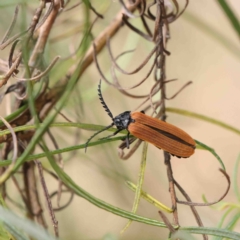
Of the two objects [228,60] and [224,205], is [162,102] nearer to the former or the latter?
[224,205]

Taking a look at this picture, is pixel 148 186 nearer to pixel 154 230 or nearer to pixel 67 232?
pixel 154 230

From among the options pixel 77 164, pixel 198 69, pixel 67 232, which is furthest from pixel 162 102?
pixel 198 69

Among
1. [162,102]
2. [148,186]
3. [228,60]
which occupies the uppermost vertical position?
[228,60]

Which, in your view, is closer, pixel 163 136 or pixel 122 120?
pixel 163 136

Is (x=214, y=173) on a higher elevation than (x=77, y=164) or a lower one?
higher

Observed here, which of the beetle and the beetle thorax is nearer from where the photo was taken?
the beetle

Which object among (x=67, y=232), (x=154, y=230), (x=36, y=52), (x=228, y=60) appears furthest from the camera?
(x=228, y=60)

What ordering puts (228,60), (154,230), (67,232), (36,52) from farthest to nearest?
(228,60)
(154,230)
(67,232)
(36,52)

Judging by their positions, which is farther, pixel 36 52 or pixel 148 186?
pixel 148 186

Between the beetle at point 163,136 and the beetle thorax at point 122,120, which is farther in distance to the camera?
the beetle thorax at point 122,120

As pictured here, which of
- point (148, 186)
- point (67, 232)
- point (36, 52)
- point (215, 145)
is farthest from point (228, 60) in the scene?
point (36, 52)
